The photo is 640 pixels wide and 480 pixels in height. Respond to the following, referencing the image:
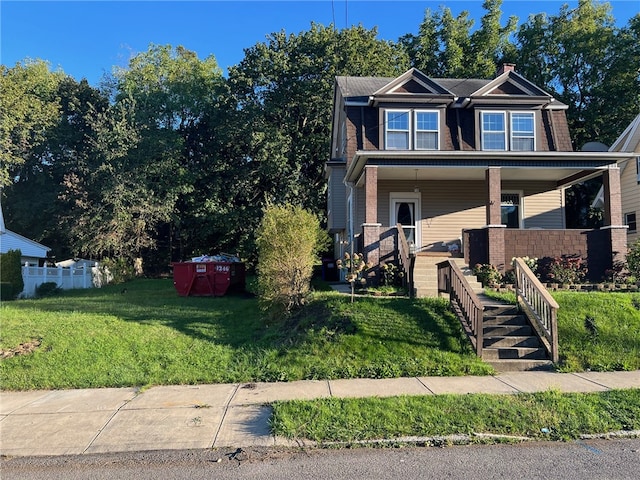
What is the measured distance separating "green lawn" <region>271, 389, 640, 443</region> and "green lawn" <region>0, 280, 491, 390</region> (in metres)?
1.54

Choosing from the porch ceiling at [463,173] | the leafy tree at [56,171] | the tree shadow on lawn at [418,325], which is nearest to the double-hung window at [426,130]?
the porch ceiling at [463,173]

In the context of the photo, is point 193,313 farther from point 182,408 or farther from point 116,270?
point 116,270

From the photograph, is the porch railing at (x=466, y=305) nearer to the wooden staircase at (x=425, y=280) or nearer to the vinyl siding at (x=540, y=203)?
the wooden staircase at (x=425, y=280)

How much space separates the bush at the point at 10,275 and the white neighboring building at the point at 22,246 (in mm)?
4223

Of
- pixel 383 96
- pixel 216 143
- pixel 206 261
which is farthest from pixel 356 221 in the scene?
pixel 216 143

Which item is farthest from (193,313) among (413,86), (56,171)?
(56,171)

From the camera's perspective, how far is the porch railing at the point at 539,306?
8.12 m

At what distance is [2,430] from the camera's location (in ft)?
18.6

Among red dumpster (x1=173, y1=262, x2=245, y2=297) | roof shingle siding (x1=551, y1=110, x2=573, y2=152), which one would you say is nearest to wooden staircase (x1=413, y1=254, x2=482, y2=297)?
roof shingle siding (x1=551, y1=110, x2=573, y2=152)

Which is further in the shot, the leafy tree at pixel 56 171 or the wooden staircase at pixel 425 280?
the leafy tree at pixel 56 171

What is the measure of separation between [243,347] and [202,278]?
873 cm

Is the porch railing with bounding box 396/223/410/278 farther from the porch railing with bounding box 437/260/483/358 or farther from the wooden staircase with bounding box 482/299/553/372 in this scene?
the wooden staircase with bounding box 482/299/553/372

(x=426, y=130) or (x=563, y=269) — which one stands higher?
(x=426, y=130)

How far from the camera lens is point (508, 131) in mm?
16516
